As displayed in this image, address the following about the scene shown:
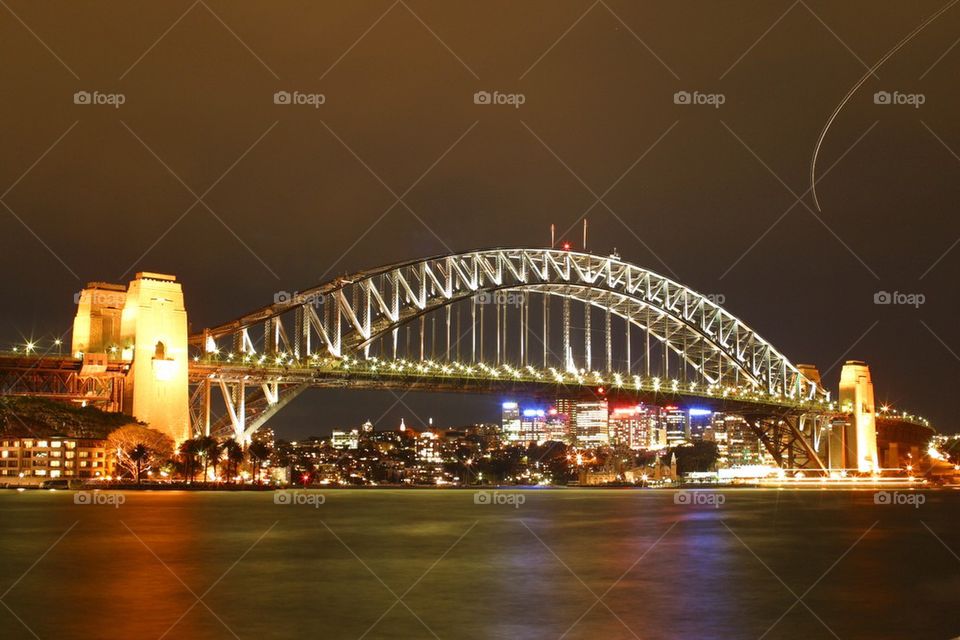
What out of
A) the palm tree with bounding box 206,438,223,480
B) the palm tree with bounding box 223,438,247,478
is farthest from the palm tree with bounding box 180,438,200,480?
the palm tree with bounding box 223,438,247,478

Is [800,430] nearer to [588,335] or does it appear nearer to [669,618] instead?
[588,335]

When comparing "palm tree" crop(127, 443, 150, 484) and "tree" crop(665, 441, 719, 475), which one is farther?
"tree" crop(665, 441, 719, 475)

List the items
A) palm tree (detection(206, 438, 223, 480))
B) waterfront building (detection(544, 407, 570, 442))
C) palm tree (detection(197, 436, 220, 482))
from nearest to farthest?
palm tree (detection(197, 436, 220, 482)), palm tree (detection(206, 438, 223, 480)), waterfront building (detection(544, 407, 570, 442))

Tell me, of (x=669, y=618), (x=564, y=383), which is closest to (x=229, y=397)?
(x=564, y=383)

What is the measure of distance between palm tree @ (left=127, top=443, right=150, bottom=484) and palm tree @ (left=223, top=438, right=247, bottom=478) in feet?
15.1

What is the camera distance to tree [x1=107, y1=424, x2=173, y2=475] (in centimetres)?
5947

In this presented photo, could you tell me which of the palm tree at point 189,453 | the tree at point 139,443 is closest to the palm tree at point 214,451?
the palm tree at point 189,453

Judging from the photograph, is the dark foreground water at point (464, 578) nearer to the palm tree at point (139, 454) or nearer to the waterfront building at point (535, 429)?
the palm tree at point (139, 454)

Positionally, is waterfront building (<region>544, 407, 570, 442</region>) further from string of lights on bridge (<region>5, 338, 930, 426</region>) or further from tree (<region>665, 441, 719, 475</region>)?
string of lights on bridge (<region>5, 338, 930, 426</region>)

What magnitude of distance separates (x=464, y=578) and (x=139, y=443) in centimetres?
4113

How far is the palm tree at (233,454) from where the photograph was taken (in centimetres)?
6431

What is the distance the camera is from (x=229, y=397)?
224 ft

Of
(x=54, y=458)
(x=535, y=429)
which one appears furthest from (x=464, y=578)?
(x=535, y=429)

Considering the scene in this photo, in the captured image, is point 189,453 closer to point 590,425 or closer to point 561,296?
point 561,296
